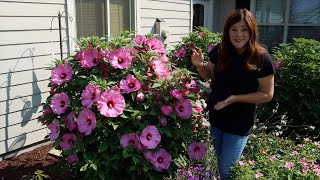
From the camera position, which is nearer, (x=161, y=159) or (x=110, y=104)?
(x=110, y=104)

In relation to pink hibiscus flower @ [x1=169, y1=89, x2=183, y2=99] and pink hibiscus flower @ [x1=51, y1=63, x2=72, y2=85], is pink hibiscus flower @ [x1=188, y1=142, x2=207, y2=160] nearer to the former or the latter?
pink hibiscus flower @ [x1=169, y1=89, x2=183, y2=99]

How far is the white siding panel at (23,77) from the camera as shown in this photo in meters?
3.57

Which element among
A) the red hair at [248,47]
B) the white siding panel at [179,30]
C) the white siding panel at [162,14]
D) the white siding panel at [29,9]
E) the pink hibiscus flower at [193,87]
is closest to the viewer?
the red hair at [248,47]

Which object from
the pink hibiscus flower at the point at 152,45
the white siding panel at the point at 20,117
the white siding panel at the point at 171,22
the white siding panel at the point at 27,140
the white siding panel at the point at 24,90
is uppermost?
the white siding panel at the point at 171,22

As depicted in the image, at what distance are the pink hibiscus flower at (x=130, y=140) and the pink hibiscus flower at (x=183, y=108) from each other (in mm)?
362

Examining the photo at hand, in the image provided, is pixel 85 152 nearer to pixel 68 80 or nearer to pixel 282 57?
pixel 68 80

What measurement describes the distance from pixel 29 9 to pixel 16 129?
1365 mm

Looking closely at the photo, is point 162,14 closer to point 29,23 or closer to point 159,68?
point 29,23

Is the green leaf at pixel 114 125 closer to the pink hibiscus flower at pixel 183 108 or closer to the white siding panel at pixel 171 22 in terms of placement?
the pink hibiscus flower at pixel 183 108

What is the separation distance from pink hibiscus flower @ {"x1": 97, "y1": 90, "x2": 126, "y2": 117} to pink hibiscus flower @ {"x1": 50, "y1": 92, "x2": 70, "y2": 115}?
323mm

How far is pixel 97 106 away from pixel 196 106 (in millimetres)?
818

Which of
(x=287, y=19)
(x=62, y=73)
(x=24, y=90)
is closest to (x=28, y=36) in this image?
(x=24, y=90)

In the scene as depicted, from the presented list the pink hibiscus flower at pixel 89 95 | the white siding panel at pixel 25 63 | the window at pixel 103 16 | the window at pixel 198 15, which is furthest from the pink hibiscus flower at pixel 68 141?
the window at pixel 198 15

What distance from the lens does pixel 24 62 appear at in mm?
3730
